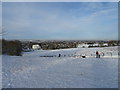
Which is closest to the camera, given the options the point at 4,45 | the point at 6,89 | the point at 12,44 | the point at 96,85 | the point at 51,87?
the point at 6,89

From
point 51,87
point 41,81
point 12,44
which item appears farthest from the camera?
point 12,44

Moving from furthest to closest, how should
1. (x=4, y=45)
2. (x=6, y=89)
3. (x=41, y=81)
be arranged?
(x=4, y=45) → (x=41, y=81) → (x=6, y=89)

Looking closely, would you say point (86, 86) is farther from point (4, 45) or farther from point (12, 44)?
point (12, 44)

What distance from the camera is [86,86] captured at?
33.2 feet

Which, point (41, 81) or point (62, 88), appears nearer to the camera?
point (62, 88)

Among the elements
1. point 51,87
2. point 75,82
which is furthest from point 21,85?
point 75,82

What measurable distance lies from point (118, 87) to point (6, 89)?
17.9 feet

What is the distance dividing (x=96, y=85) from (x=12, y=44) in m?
37.3

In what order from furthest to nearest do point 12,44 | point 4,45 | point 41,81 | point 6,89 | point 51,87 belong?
point 12,44 < point 4,45 < point 41,81 < point 51,87 < point 6,89

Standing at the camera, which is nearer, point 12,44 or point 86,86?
point 86,86

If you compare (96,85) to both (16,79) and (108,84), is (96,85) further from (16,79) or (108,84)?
(16,79)

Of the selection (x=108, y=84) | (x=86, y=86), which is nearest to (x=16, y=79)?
(x=86, y=86)

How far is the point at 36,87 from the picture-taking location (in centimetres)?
978

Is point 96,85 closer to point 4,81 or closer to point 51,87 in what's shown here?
point 51,87
